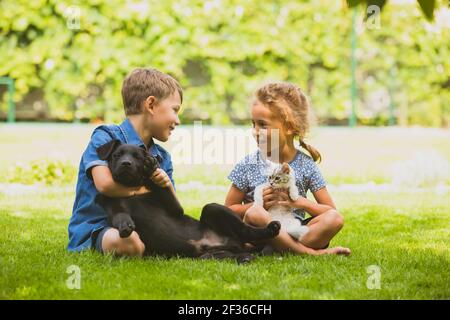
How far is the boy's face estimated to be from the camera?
3.46m

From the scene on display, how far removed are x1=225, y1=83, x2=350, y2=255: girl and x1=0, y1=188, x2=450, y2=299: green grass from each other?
17 cm

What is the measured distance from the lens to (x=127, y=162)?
3016mm

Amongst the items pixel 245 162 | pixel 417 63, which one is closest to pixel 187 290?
pixel 245 162

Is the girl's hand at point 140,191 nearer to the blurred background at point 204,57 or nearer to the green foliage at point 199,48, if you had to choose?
the blurred background at point 204,57

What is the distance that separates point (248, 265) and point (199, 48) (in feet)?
31.4

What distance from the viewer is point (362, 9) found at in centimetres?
140

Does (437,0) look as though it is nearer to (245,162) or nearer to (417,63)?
(245,162)

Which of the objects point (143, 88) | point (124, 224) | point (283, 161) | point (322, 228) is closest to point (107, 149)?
point (124, 224)

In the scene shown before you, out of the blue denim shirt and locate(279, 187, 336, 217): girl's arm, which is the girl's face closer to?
locate(279, 187, 336, 217): girl's arm

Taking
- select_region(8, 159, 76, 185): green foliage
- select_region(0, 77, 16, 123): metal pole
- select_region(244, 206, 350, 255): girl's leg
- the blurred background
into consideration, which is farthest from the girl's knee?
select_region(0, 77, 16, 123): metal pole

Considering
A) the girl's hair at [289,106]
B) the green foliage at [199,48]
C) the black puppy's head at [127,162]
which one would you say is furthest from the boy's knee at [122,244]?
the green foliage at [199,48]

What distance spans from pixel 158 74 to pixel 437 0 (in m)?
2.32

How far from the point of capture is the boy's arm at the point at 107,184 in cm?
311

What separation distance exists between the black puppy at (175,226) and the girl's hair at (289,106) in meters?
0.66
